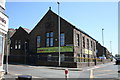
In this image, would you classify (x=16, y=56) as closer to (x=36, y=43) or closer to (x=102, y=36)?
(x=36, y=43)

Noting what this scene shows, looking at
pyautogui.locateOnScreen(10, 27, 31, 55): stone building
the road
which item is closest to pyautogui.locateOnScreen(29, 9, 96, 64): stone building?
pyautogui.locateOnScreen(10, 27, 31, 55): stone building

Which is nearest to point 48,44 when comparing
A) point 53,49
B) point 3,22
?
point 53,49

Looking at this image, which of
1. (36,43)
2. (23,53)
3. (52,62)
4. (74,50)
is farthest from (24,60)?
(74,50)

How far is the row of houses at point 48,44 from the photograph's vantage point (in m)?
30.5

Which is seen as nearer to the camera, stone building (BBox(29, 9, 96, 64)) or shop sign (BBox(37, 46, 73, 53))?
shop sign (BBox(37, 46, 73, 53))

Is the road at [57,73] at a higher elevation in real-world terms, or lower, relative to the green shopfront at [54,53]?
lower

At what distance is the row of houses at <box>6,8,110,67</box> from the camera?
3046cm

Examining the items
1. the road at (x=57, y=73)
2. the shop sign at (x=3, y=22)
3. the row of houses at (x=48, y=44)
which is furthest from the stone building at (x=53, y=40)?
the shop sign at (x=3, y=22)

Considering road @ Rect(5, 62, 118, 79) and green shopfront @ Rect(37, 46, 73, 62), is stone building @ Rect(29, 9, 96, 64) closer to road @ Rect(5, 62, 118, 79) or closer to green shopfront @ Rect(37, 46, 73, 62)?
green shopfront @ Rect(37, 46, 73, 62)

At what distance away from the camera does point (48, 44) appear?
112 feet

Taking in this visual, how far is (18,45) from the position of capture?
130 feet

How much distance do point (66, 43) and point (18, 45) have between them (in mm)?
14975

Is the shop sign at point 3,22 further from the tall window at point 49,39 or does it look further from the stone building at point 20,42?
the stone building at point 20,42

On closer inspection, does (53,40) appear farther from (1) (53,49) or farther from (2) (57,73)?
(2) (57,73)
